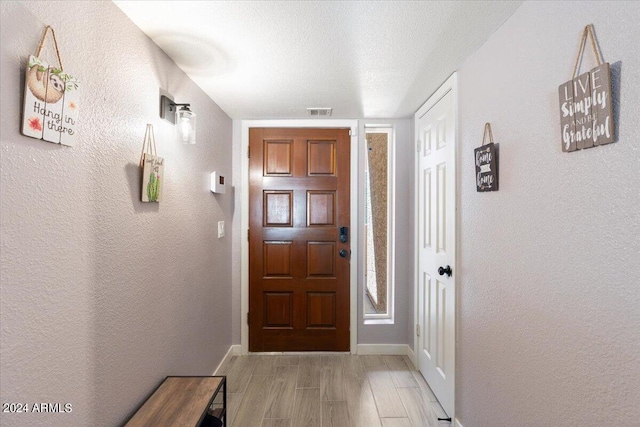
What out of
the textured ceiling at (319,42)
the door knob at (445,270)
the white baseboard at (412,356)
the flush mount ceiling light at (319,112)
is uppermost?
the flush mount ceiling light at (319,112)

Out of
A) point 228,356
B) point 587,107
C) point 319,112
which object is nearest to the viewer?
point 587,107

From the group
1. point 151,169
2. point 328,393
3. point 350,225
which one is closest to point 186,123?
point 151,169

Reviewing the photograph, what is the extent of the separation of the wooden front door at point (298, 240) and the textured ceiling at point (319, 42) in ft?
2.17

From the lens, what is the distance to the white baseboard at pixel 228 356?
2687 millimetres

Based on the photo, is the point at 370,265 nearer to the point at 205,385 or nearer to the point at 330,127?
the point at 330,127

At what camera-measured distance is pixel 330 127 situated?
3.03 meters

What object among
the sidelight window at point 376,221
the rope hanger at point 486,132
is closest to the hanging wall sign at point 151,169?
the rope hanger at point 486,132

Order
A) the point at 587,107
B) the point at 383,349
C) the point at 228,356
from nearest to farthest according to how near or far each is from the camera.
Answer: the point at 587,107, the point at 228,356, the point at 383,349

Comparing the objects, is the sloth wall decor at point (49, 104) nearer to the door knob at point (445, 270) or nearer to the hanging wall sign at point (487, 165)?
the hanging wall sign at point (487, 165)

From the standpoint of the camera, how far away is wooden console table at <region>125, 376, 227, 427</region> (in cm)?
134

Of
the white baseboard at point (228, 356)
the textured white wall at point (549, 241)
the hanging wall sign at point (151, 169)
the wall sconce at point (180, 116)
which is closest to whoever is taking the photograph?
the textured white wall at point (549, 241)

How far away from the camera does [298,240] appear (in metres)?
3.04

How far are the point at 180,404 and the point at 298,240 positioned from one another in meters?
1.75

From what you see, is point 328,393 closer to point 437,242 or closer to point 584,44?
point 437,242
